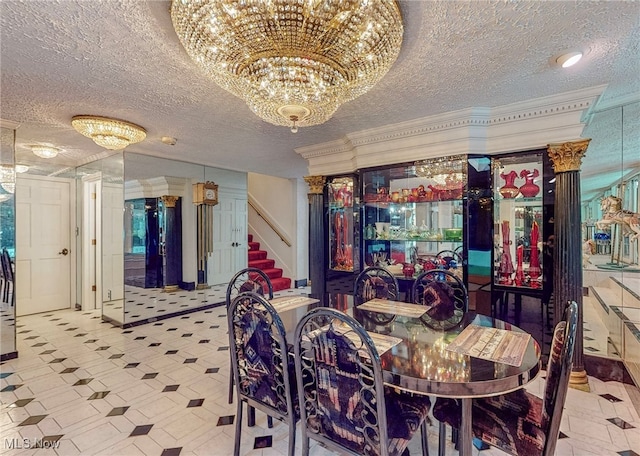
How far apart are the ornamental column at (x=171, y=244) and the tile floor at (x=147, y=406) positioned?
1321 millimetres

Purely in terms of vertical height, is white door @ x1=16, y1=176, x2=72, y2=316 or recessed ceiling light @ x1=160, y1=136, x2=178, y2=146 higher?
recessed ceiling light @ x1=160, y1=136, x2=178, y2=146

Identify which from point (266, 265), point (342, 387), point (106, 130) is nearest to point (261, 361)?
point (342, 387)

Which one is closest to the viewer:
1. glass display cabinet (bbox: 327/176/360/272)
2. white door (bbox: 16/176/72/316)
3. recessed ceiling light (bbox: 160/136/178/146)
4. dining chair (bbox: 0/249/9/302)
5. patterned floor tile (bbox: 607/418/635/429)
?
patterned floor tile (bbox: 607/418/635/429)

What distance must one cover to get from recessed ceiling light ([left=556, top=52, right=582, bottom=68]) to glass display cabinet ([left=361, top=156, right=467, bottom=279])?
1135mm

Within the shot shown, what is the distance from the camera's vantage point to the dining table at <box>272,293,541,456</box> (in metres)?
1.28

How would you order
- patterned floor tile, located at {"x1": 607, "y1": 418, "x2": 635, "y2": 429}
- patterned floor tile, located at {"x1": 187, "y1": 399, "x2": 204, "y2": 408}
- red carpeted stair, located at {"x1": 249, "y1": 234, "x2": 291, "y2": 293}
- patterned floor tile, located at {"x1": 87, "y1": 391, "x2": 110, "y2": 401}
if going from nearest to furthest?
patterned floor tile, located at {"x1": 607, "y1": 418, "x2": 635, "y2": 429}, patterned floor tile, located at {"x1": 187, "y1": 399, "x2": 204, "y2": 408}, patterned floor tile, located at {"x1": 87, "y1": 391, "x2": 110, "y2": 401}, red carpeted stair, located at {"x1": 249, "y1": 234, "x2": 291, "y2": 293}

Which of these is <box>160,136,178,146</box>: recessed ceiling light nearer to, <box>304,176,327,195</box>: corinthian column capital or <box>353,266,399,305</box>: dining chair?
<box>304,176,327,195</box>: corinthian column capital

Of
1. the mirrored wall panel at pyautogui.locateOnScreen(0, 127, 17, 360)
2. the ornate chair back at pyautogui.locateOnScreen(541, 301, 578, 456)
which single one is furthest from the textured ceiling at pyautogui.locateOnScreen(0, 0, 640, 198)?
the ornate chair back at pyautogui.locateOnScreen(541, 301, 578, 456)

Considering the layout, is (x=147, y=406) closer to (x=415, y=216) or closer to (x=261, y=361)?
(x=261, y=361)

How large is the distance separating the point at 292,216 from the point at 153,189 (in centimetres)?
288

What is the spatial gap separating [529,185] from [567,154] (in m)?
0.39

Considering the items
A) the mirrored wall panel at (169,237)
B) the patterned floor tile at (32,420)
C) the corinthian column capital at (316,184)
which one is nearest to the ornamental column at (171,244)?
the mirrored wall panel at (169,237)

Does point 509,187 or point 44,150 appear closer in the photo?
point 509,187

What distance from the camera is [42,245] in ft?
16.0
